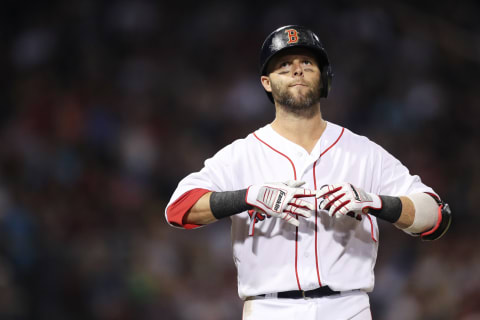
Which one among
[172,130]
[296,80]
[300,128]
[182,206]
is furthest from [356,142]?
[172,130]

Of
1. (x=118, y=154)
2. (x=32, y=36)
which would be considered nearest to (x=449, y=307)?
(x=118, y=154)

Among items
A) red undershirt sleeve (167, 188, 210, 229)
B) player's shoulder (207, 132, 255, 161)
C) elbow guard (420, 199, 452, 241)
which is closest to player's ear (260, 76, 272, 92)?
player's shoulder (207, 132, 255, 161)

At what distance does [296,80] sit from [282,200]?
59 centimetres

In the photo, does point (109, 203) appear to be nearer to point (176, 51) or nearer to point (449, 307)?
point (176, 51)

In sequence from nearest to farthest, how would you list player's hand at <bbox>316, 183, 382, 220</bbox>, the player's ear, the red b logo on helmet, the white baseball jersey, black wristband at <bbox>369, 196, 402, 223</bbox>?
player's hand at <bbox>316, 183, 382, 220</bbox>
black wristband at <bbox>369, 196, 402, 223</bbox>
the white baseball jersey
the red b logo on helmet
the player's ear

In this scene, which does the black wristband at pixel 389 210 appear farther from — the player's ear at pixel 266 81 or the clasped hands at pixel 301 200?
the player's ear at pixel 266 81

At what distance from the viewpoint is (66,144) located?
6.60m

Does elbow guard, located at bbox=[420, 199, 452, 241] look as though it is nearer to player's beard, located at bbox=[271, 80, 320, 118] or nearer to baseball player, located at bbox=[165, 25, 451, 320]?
baseball player, located at bbox=[165, 25, 451, 320]

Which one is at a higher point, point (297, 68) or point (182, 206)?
point (297, 68)

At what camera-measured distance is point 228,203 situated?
8.50ft

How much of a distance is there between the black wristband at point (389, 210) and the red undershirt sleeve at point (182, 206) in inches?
26.0

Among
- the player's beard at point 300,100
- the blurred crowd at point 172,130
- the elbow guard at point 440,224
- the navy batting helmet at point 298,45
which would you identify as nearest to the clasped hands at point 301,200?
the elbow guard at point 440,224

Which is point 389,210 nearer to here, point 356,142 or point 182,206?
point 356,142

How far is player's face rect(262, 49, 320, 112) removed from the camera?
2.82 m
